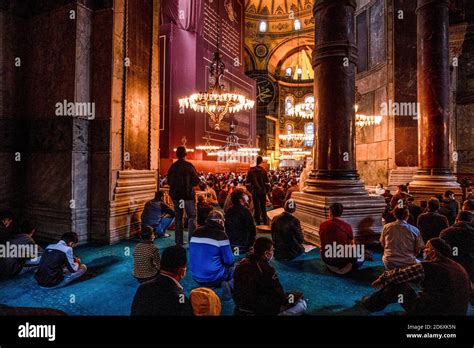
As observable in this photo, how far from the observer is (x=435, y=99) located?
735 centimetres

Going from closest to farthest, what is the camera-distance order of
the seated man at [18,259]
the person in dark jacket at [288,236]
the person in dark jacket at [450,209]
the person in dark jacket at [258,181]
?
1. the seated man at [18,259]
2. the person in dark jacket at [288,236]
3. the person in dark jacket at [450,209]
4. the person in dark jacket at [258,181]

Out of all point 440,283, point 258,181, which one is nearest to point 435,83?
point 258,181

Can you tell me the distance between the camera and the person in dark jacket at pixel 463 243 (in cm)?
339

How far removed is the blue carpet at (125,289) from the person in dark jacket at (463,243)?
3.26ft

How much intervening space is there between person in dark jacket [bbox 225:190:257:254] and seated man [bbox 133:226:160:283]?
161 centimetres

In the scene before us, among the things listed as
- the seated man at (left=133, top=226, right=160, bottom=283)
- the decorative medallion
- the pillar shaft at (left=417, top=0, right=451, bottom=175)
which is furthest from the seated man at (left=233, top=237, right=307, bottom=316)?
the decorative medallion

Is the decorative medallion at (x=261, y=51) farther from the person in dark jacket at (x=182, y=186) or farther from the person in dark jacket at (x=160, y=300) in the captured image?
the person in dark jacket at (x=160, y=300)

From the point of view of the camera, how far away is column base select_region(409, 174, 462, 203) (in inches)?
283

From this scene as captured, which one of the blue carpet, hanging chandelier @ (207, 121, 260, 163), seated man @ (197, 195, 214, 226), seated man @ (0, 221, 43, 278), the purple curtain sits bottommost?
the blue carpet

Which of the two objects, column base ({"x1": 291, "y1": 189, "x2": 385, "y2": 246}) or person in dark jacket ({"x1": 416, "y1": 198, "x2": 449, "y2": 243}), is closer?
person in dark jacket ({"x1": 416, "y1": 198, "x2": 449, "y2": 243})

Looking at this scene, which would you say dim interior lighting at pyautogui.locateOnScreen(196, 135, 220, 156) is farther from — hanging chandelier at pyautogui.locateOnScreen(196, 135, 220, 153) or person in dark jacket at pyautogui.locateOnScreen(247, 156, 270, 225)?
person in dark jacket at pyautogui.locateOnScreen(247, 156, 270, 225)

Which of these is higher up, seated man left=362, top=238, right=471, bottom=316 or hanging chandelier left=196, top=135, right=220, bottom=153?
hanging chandelier left=196, top=135, right=220, bottom=153

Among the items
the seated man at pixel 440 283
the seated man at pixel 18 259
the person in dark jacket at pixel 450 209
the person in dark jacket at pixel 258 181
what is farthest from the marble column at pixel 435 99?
the seated man at pixel 18 259

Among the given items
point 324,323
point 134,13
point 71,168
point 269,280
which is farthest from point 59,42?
point 324,323
